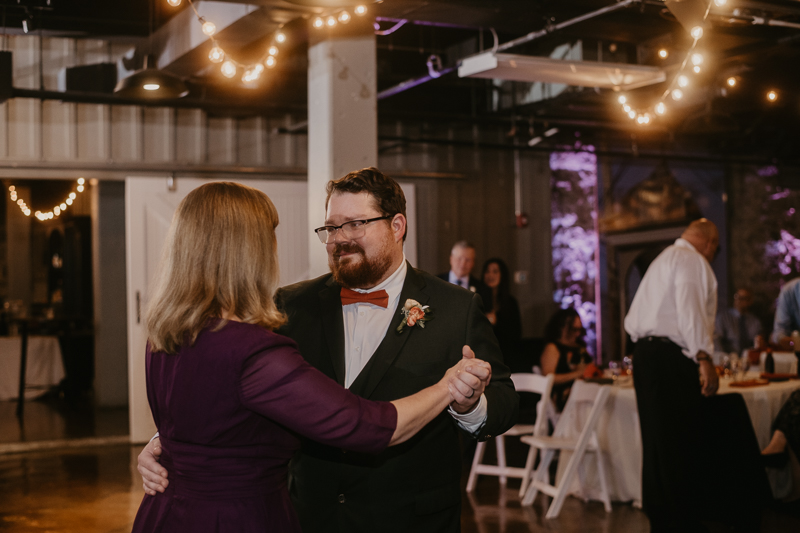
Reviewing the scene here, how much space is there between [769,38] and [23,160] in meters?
6.79

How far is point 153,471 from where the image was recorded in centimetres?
189

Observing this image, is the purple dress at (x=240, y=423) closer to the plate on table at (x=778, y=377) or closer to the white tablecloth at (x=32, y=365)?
the plate on table at (x=778, y=377)

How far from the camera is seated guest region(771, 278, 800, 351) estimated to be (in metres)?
7.94

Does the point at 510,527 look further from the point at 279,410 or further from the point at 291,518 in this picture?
the point at 279,410

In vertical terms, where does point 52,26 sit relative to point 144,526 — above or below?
above

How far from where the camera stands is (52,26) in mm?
7426

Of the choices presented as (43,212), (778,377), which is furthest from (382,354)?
(43,212)

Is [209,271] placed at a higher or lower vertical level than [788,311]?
higher

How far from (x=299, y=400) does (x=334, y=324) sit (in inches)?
23.1

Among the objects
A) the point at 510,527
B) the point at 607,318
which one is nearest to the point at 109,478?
the point at 510,527

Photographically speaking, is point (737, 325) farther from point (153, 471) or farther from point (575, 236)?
point (153, 471)

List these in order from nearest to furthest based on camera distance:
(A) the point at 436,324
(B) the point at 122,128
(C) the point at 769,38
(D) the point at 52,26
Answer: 1. (A) the point at 436,324
2. (C) the point at 769,38
3. (D) the point at 52,26
4. (B) the point at 122,128

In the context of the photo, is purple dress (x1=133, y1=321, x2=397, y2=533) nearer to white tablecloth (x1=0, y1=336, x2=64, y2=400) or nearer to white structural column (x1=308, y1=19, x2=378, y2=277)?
white structural column (x1=308, y1=19, x2=378, y2=277)

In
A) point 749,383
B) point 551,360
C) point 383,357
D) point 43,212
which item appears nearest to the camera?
point 383,357
